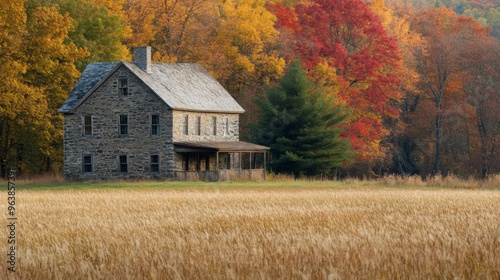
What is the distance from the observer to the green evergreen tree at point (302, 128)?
59531mm

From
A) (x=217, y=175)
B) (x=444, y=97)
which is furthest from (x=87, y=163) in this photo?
(x=444, y=97)

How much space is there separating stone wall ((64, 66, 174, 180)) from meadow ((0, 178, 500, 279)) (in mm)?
29742

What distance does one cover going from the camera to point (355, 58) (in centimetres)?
6556

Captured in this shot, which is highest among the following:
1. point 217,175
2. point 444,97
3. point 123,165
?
point 444,97

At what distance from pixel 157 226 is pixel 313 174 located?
135 feet

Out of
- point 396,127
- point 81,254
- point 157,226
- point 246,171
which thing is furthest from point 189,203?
point 396,127

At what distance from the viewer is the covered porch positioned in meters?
55.6

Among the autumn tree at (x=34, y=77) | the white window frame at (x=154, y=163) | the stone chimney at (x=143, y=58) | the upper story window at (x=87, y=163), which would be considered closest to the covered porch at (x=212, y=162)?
the white window frame at (x=154, y=163)

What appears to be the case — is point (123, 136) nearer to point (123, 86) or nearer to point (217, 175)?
point (123, 86)

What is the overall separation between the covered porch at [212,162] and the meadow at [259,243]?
28283mm

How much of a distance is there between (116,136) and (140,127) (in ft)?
5.86

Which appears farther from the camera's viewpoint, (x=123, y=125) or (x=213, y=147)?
(x=123, y=125)

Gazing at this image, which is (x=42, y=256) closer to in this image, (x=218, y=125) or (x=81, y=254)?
(x=81, y=254)

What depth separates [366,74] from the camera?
66000mm
